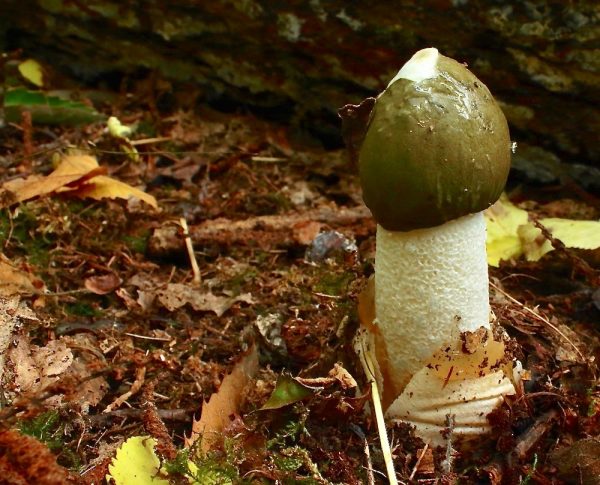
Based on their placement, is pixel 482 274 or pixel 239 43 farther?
pixel 239 43

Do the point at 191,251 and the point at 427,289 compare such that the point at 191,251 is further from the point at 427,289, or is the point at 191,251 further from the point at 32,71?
the point at 32,71

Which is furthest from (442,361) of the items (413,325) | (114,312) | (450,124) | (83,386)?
(114,312)

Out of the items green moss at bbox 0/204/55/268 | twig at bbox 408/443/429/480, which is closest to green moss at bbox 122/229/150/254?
green moss at bbox 0/204/55/268

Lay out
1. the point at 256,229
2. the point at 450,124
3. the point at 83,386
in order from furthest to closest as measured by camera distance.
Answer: the point at 256,229 → the point at 83,386 → the point at 450,124

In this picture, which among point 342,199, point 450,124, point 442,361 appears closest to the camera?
point 450,124

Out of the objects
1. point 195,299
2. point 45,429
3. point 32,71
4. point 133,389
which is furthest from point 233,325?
point 32,71

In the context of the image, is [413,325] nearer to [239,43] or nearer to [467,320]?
[467,320]

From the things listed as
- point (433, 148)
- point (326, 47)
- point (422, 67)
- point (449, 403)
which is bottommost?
point (449, 403)
